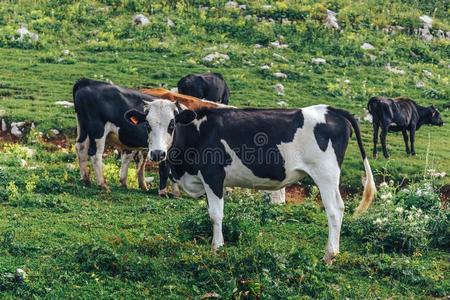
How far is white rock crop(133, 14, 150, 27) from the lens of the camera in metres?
30.6

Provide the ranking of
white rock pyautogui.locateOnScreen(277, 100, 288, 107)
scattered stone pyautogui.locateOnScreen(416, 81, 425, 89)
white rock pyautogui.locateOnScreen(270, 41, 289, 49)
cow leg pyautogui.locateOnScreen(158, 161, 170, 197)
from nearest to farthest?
1. cow leg pyautogui.locateOnScreen(158, 161, 170, 197)
2. white rock pyautogui.locateOnScreen(277, 100, 288, 107)
3. scattered stone pyautogui.locateOnScreen(416, 81, 425, 89)
4. white rock pyautogui.locateOnScreen(270, 41, 289, 49)

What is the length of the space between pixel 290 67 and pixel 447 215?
16.9 metres

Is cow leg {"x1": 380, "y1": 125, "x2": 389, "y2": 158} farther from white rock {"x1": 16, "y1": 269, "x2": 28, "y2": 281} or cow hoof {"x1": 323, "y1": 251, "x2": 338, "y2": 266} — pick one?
white rock {"x1": 16, "y1": 269, "x2": 28, "y2": 281}

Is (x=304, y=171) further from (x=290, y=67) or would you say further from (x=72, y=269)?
(x=290, y=67)

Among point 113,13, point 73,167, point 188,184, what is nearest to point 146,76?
point 113,13

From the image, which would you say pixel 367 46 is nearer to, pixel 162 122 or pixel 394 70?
pixel 394 70

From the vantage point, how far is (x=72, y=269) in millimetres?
8656

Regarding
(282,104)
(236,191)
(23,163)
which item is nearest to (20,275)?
(236,191)

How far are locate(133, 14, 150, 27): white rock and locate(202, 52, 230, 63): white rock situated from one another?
4468mm

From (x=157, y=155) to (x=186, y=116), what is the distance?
818 millimetres

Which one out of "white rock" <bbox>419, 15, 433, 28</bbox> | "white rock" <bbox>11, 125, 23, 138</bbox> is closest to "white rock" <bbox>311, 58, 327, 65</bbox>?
"white rock" <bbox>419, 15, 433, 28</bbox>

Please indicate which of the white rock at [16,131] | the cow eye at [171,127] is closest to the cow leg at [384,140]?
the white rock at [16,131]

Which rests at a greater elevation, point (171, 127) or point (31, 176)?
point (171, 127)

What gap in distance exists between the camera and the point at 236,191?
549 inches
